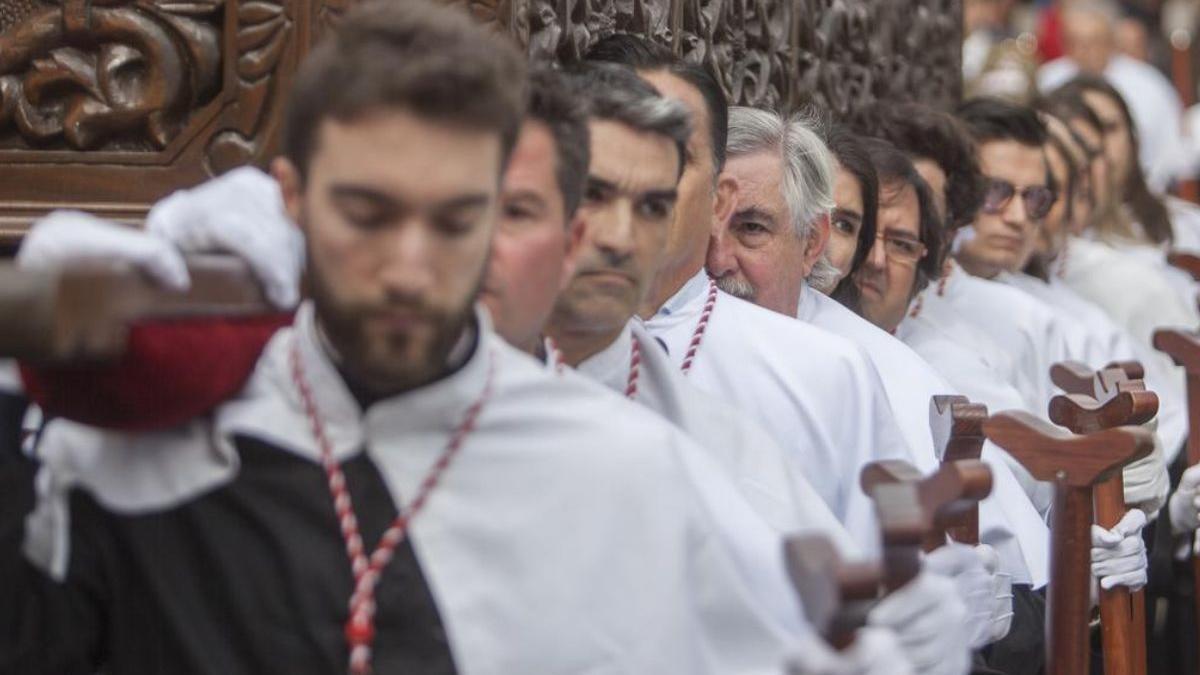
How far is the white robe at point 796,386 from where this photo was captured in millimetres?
4773

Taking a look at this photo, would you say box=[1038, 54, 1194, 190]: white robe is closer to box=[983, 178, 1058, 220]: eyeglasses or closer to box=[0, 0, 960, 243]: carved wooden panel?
box=[983, 178, 1058, 220]: eyeglasses

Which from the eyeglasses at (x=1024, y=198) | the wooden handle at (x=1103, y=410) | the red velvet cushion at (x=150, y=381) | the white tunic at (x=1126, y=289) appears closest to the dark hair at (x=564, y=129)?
the red velvet cushion at (x=150, y=381)

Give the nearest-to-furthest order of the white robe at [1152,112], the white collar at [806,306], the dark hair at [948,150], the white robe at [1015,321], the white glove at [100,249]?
1. the white glove at [100,249]
2. the white collar at [806,306]
3. the dark hair at [948,150]
4. the white robe at [1015,321]
5. the white robe at [1152,112]

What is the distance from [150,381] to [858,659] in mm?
835

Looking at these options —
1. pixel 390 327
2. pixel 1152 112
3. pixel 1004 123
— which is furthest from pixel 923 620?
pixel 1152 112

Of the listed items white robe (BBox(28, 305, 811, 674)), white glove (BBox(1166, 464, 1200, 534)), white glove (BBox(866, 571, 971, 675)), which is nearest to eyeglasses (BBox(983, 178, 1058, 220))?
white glove (BBox(1166, 464, 1200, 534))

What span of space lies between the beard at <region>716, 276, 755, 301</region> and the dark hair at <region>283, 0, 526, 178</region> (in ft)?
7.15

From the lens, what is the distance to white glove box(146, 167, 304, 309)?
121 inches

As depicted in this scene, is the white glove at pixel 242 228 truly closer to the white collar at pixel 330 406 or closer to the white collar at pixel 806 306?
the white collar at pixel 330 406

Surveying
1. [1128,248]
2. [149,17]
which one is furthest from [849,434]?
[1128,248]

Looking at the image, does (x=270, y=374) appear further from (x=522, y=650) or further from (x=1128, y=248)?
(x=1128, y=248)

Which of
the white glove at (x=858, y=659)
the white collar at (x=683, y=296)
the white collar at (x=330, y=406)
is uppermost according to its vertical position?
the white collar at (x=330, y=406)

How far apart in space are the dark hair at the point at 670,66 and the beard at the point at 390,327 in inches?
68.7

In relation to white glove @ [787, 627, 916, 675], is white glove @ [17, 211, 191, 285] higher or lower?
higher
